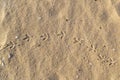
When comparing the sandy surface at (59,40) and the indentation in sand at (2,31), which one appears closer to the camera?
the sandy surface at (59,40)

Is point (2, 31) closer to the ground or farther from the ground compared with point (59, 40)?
farther from the ground

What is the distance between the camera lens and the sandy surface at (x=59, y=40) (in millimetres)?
4035

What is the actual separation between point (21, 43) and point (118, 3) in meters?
1.37

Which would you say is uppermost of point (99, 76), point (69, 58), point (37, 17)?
point (37, 17)

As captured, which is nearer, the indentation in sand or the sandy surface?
the sandy surface

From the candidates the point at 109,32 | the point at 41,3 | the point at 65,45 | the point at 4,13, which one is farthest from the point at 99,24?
the point at 4,13

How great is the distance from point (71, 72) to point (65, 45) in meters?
0.36

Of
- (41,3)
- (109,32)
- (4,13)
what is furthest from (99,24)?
(4,13)

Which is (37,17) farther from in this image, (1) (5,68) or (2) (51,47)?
(1) (5,68)

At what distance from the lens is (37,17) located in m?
4.22

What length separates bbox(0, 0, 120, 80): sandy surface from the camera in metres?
4.04

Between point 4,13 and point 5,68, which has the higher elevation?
point 4,13

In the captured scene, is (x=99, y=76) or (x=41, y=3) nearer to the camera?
(x=99, y=76)

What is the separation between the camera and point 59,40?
4.14 metres
